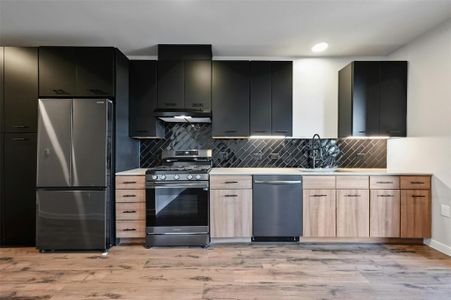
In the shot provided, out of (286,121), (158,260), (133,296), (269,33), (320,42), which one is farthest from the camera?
(286,121)

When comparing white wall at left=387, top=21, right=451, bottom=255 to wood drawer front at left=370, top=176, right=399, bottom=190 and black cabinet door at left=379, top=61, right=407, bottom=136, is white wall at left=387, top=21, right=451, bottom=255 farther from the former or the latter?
wood drawer front at left=370, top=176, right=399, bottom=190

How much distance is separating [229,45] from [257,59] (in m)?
0.57

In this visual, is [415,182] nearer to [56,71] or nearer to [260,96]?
[260,96]

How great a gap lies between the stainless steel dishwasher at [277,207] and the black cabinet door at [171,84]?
1430mm

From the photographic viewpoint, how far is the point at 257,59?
12.4 feet

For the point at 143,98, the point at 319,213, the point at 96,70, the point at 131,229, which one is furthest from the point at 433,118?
the point at 96,70

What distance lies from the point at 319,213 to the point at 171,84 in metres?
2.40

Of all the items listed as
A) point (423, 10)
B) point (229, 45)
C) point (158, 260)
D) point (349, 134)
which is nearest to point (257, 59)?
point (229, 45)

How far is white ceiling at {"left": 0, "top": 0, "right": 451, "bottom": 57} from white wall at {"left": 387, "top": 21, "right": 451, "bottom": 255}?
8.2 inches

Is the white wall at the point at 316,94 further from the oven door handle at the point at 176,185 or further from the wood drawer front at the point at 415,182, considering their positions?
the oven door handle at the point at 176,185

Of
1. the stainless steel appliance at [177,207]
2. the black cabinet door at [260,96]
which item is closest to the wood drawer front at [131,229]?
the stainless steel appliance at [177,207]

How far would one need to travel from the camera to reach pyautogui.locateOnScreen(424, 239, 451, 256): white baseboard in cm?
283

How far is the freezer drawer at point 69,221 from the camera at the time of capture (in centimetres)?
292

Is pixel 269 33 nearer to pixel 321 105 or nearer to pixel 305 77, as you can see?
pixel 305 77
